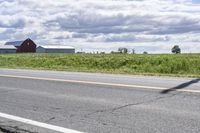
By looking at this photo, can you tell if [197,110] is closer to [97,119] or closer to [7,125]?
[97,119]

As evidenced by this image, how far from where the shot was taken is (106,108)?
849 cm

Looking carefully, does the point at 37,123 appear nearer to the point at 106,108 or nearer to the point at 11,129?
the point at 11,129

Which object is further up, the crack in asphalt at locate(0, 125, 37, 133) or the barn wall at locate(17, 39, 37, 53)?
the barn wall at locate(17, 39, 37, 53)

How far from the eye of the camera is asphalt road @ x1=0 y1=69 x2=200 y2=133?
6.89m

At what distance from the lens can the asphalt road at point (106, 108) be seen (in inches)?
271

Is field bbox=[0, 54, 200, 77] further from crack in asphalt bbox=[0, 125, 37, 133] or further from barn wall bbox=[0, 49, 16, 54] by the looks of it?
barn wall bbox=[0, 49, 16, 54]

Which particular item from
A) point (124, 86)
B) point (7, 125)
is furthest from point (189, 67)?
point (7, 125)

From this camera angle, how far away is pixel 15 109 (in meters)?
8.80

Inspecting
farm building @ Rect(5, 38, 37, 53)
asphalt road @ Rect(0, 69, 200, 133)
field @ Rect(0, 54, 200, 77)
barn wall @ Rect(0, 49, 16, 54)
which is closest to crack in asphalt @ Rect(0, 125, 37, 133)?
asphalt road @ Rect(0, 69, 200, 133)

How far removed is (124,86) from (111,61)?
22.6 metres

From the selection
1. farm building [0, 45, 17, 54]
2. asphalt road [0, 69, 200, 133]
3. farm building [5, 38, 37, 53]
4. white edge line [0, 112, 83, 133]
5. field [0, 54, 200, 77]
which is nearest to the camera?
white edge line [0, 112, 83, 133]

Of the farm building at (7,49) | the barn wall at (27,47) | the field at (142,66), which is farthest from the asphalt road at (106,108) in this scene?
the barn wall at (27,47)

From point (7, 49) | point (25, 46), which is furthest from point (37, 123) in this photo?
point (25, 46)

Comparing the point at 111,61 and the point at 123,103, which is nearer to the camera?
the point at 123,103
